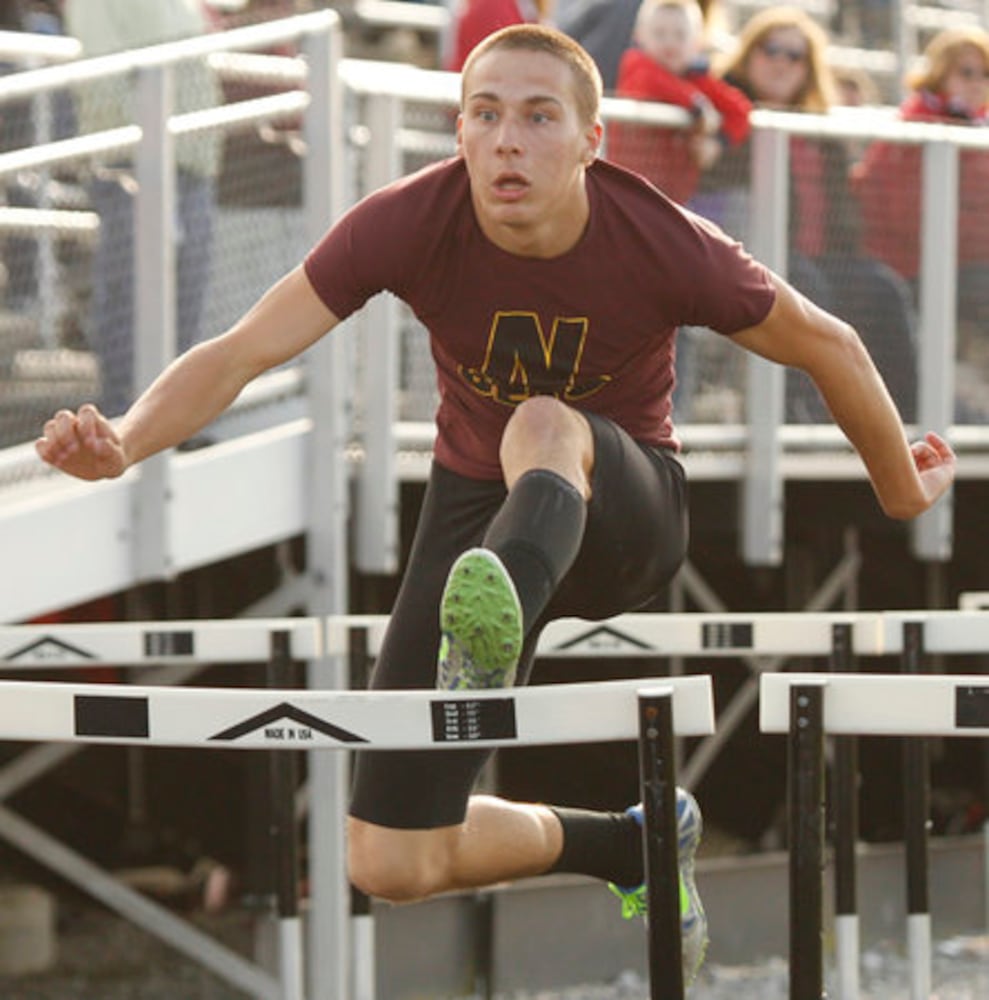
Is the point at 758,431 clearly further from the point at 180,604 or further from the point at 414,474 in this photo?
the point at 180,604

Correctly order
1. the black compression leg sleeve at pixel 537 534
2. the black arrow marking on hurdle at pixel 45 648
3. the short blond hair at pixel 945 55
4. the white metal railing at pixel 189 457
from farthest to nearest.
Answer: the short blond hair at pixel 945 55, the white metal railing at pixel 189 457, the black arrow marking on hurdle at pixel 45 648, the black compression leg sleeve at pixel 537 534

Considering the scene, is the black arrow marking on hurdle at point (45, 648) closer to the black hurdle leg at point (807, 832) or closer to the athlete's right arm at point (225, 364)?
the athlete's right arm at point (225, 364)

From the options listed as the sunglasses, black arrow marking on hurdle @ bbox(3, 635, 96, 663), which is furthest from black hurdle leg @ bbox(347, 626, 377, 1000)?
the sunglasses

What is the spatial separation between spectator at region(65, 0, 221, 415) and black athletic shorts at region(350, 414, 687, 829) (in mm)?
2437

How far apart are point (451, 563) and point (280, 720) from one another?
902 millimetres

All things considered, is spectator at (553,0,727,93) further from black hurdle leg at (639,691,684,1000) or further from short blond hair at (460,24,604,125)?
black hurdle leg at (639,691,684,1000)

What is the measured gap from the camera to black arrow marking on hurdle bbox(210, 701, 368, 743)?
4.66 m

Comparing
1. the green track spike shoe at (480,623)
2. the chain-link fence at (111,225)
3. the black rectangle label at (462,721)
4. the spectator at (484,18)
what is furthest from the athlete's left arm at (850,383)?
the spectator at (484,18)

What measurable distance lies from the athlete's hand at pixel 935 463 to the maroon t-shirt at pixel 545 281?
0.74 meters

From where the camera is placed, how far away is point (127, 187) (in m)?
7.93

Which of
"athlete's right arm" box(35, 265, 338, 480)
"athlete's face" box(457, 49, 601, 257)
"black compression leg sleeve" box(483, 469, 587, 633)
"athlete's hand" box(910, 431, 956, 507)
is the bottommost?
"black compression leg sleeve" box(483, 469, 587, 633)

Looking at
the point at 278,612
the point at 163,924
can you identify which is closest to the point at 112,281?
the point at 278,612

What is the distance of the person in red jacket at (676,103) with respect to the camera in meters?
9.48

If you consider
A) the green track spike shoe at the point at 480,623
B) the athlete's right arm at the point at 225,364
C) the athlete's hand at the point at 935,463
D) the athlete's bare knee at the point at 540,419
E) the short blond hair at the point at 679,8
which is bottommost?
the green track spike shoe at the point at 480,623
